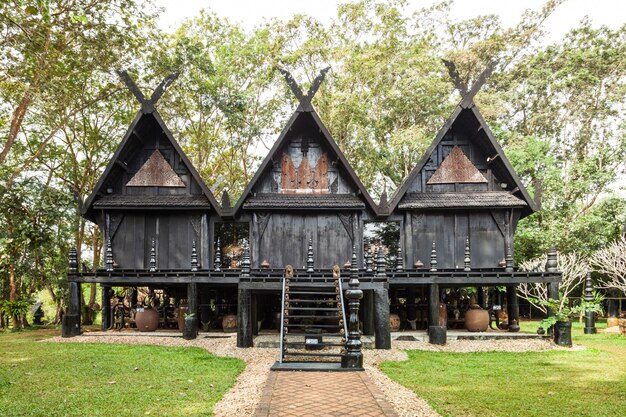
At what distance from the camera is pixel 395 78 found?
28578mm

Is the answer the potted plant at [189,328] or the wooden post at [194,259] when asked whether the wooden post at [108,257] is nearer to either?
the wooden post at [194,259]

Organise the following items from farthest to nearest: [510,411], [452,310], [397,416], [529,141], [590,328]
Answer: [529,141] < [590,328] < [452,310] < [510,411] < [397,416]

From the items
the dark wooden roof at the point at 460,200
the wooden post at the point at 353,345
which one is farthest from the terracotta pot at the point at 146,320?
the dark wooden roof at the point at 460,200

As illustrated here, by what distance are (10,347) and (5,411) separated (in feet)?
25.4

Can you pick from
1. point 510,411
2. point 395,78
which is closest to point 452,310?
point 510,411

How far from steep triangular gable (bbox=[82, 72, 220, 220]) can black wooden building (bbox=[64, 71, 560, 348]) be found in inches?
1.7

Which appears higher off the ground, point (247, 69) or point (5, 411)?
point (247, 69)

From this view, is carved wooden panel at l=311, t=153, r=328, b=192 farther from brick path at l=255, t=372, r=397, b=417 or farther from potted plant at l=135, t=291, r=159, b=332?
brick path at l=255, t=372, r=397, b=417

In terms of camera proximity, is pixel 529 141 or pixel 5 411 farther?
pixel 529 141

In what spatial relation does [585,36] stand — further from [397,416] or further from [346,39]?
[397,416]

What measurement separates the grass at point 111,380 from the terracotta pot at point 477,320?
785 centimetres

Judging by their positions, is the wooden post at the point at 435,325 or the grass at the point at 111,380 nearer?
the grass at the point at 111,380

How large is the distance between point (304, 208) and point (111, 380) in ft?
29.6

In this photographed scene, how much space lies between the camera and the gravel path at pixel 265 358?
6.69 m
